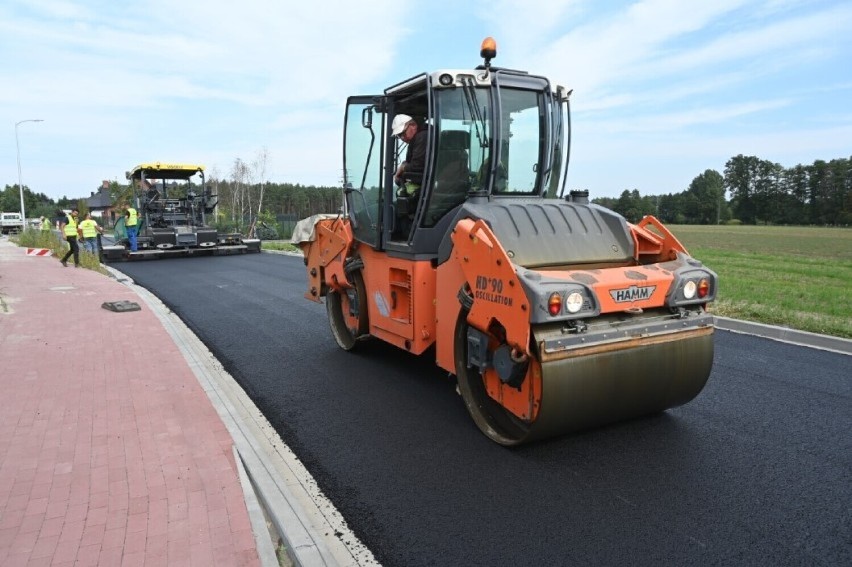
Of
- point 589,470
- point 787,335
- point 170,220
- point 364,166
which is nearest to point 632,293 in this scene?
point 589,470

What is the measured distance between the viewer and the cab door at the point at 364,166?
553 centimetres

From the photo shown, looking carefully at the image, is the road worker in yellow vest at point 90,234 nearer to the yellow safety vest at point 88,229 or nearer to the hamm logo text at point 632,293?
the yellow safety vest at point 88,229

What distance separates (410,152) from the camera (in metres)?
5.23

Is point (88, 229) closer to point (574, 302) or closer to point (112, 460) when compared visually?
point (112, 460)

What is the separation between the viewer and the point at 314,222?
7.09m

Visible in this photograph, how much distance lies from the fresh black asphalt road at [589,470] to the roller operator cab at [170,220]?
14.4 metres

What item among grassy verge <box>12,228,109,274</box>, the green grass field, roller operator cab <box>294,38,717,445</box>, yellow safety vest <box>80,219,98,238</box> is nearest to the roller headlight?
roller operator cab <box>294,38,717,445</box>

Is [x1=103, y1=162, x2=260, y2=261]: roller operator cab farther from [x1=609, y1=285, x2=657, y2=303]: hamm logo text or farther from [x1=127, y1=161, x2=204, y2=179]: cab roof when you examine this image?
[x1=609, y1=285, x2=657, y2=303]: hamm logo text

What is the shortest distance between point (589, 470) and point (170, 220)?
64.4 ft

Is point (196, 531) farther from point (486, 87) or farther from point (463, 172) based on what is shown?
point (486, 87)

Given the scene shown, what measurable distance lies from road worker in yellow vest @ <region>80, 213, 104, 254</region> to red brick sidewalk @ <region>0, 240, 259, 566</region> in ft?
39.1

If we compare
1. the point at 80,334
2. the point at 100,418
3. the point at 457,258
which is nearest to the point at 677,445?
the point at 457,258

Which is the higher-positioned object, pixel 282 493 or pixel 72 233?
pixel 72 233

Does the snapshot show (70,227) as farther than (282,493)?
Yes
